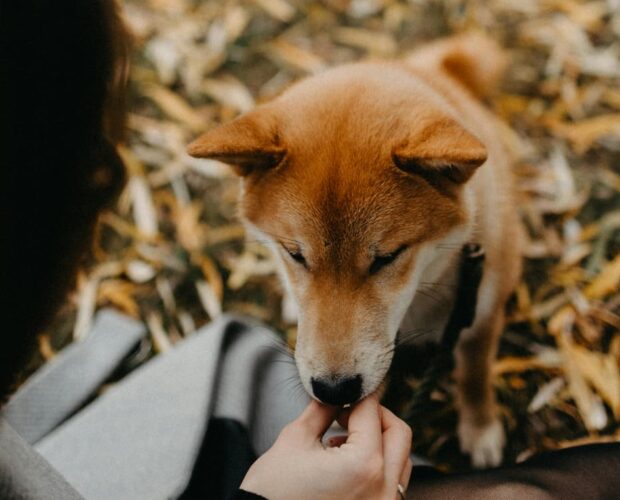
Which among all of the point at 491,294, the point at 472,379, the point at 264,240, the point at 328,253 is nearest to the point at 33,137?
the point at 328,253

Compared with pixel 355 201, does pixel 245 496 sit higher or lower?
lower

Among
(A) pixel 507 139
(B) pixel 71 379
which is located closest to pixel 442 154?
(B) pixel 71 379

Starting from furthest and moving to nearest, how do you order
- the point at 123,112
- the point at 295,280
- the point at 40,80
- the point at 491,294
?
1. the point at 491,294
2. the point at 295,280
3. the point at 123,112
4. the point at 40,80

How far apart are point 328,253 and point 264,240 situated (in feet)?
1.05

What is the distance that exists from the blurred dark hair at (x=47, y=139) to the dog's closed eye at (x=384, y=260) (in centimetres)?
65

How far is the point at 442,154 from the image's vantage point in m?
1.20

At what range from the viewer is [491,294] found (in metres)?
1.70

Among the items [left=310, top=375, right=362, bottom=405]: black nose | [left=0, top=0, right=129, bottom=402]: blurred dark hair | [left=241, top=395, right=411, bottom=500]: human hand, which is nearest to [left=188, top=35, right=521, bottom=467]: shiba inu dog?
[left=310, top=375, right=362, bottom=405]: black nose

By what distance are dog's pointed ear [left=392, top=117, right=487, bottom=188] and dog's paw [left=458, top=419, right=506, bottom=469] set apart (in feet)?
2.93

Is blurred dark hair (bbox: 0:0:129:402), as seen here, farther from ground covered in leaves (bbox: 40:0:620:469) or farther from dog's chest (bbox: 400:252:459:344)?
ground covered in leaves (bbox: 40:0:620:469)

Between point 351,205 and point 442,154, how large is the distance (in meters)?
0.23

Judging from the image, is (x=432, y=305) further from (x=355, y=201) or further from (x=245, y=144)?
(x=245, y=144)

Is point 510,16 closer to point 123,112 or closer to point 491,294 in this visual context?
point 491,294

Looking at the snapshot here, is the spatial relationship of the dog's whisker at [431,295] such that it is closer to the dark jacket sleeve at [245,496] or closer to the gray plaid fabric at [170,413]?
the gray plaid fabric at [170,413]
